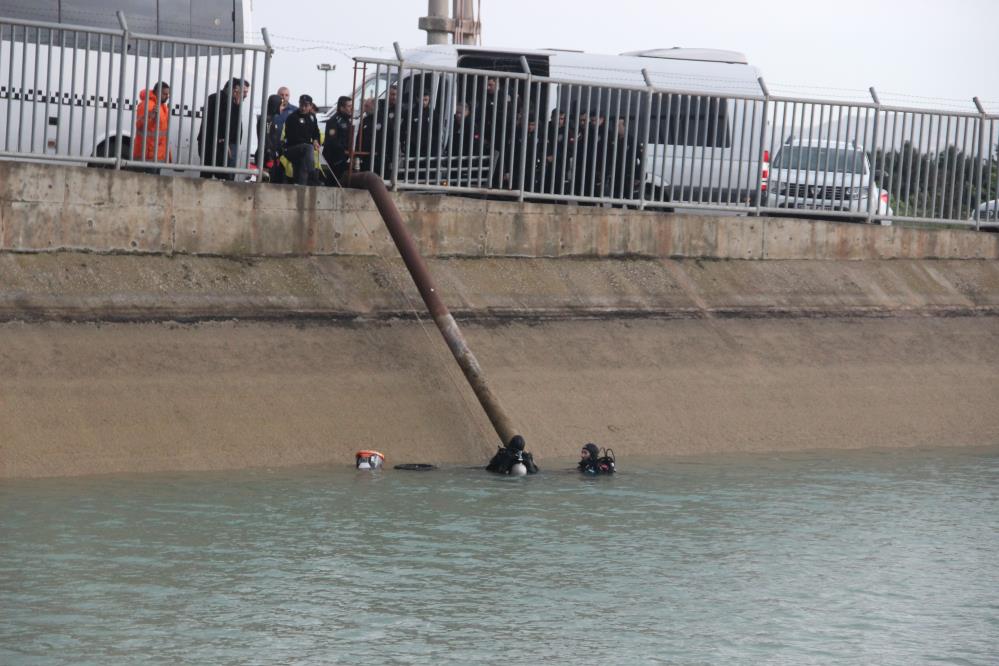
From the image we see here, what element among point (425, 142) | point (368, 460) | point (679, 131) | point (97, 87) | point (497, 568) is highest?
point (679, 131)

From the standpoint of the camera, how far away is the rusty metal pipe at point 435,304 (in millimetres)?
14648

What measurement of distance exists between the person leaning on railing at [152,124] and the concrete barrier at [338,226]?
0.49m

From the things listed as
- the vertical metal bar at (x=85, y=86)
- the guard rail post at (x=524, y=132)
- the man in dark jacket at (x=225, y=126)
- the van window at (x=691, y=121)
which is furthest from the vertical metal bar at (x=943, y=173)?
the vertical metal bar at (x=85, y=86)

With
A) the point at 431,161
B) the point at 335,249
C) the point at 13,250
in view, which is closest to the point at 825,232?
the point at 431,161

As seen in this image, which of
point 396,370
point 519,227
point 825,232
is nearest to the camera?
point 396,370

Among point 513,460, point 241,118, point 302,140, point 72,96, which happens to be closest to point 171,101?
point 241,118

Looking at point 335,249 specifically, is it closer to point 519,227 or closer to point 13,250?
point 519,227

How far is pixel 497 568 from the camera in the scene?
10.6m

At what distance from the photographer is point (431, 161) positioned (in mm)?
17859

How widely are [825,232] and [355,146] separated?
647cm

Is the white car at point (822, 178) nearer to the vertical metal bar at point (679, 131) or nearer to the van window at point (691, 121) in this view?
the van window at point (691, 121)

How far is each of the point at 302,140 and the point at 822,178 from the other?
742cm

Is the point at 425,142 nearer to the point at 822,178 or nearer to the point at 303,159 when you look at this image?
the point at 303,159

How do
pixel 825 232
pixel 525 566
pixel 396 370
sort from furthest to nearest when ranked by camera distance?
pixel 825 232, pixel 396 370, pixel 525 566
